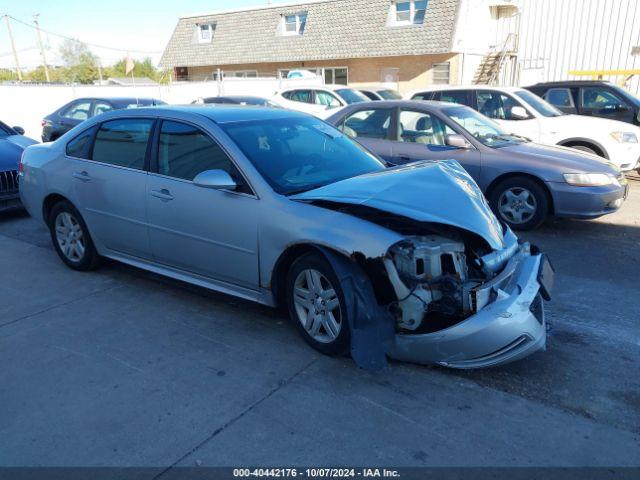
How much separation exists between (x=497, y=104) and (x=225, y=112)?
6560 mm

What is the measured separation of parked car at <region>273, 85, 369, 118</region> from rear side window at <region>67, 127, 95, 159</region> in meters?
10.6

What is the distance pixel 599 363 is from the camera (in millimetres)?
3496

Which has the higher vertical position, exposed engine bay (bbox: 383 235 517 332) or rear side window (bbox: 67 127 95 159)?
rear side window (bbox: 67 127 95 159)

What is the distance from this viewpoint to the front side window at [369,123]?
7.41 meters

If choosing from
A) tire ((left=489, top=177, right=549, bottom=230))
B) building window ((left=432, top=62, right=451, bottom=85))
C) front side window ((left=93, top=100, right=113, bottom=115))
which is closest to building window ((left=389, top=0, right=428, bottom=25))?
building window ((left=432, top=62, right=451, bottom=85))

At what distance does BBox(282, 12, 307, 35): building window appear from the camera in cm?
2866

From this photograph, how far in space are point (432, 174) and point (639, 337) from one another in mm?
1889

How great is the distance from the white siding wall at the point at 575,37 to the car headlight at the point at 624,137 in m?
16.5

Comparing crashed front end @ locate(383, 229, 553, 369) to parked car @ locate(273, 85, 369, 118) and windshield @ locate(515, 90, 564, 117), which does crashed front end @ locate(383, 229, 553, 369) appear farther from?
parked car @ locate(273, 85, 369, 118)

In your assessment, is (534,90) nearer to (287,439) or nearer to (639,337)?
(639,337)

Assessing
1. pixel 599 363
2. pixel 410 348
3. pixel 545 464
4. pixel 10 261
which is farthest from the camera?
pixel 10 261

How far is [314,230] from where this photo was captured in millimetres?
3490

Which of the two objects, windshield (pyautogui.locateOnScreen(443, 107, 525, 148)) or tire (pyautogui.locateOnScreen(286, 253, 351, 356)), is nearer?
tire (pyautogui.locateOnScreen(286, 253, 351, 356))

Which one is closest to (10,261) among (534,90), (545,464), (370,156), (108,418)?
(108,418)
